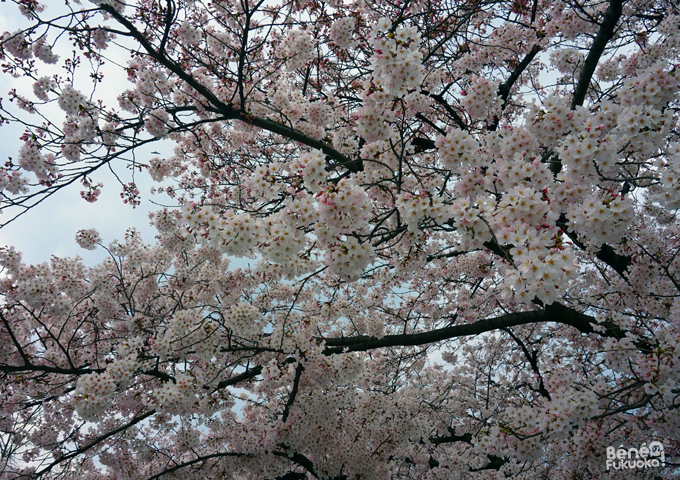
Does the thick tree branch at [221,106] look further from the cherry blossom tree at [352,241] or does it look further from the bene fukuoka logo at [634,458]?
the bene fukuoka logo at [634,458]

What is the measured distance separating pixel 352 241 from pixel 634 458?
17.1 ft

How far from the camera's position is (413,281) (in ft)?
27.5

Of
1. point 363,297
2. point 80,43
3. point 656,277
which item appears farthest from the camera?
point 363,297

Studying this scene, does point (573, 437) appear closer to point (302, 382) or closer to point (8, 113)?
point (302, 382)

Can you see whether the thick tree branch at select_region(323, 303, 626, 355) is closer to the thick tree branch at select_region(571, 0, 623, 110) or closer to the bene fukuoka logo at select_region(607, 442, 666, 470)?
the bene fukuoka logo at select_region(607, 442, 666, 470)

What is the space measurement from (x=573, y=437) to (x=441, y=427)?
5.55 metres

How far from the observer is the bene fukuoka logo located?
15.7ft

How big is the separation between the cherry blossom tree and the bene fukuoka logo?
0.10 meters

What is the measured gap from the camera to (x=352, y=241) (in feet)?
9.54

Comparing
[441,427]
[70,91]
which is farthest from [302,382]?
[441,427]

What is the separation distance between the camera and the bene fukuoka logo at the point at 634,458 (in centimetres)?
480

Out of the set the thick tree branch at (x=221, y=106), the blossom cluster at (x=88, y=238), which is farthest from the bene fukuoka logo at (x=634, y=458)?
the blossom cluster at (x=88, y=238)

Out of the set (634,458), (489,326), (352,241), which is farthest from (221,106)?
(634,458)

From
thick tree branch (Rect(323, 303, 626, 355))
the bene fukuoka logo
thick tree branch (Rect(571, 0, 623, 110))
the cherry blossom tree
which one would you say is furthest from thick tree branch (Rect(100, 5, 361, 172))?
the bene fukuoka logo
